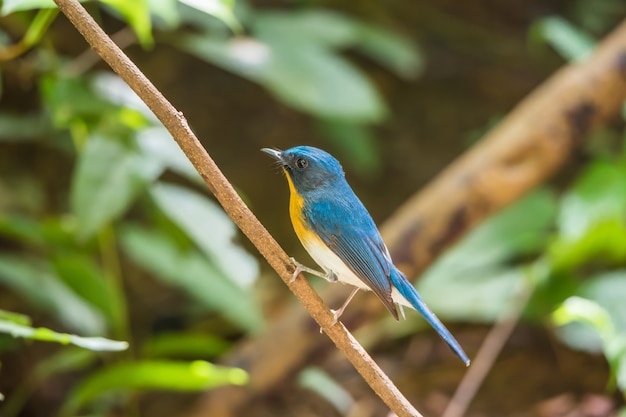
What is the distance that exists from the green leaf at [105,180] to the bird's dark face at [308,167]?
92 centimetres

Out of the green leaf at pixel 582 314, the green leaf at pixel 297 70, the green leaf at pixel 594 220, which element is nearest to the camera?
the green leaf at pixel 582 314

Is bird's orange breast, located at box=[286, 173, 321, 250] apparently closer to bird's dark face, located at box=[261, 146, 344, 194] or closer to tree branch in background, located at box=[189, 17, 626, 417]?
bird's dark face, located at box=[261, 146, 344, 194]

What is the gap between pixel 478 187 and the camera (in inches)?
159

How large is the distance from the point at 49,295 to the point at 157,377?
39.4 inches

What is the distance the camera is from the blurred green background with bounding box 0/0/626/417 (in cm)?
343

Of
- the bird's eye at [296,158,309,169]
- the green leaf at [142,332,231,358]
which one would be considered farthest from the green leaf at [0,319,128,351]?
the green leaf at [142,332,231,358]

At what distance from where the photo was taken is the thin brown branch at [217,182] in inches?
79.4

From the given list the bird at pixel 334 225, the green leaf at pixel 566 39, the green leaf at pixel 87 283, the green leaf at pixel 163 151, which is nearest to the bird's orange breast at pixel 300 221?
the bird at pixel 334 225

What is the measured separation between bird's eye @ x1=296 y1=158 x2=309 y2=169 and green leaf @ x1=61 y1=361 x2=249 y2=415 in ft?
3.56

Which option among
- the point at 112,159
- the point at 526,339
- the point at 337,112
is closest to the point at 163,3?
the point at 112,159

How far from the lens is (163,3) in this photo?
3.05 m

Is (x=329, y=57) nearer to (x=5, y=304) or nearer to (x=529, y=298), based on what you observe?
(x=529, y=298)

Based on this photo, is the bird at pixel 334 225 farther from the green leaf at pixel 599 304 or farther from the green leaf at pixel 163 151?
the green leaf at pixel 599 304

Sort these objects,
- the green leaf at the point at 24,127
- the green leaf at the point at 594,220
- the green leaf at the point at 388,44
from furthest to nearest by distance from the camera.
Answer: the green leaf at the point at 388,44
the green leaf at the point at 24,127
the green leaf at the point at 594,220
